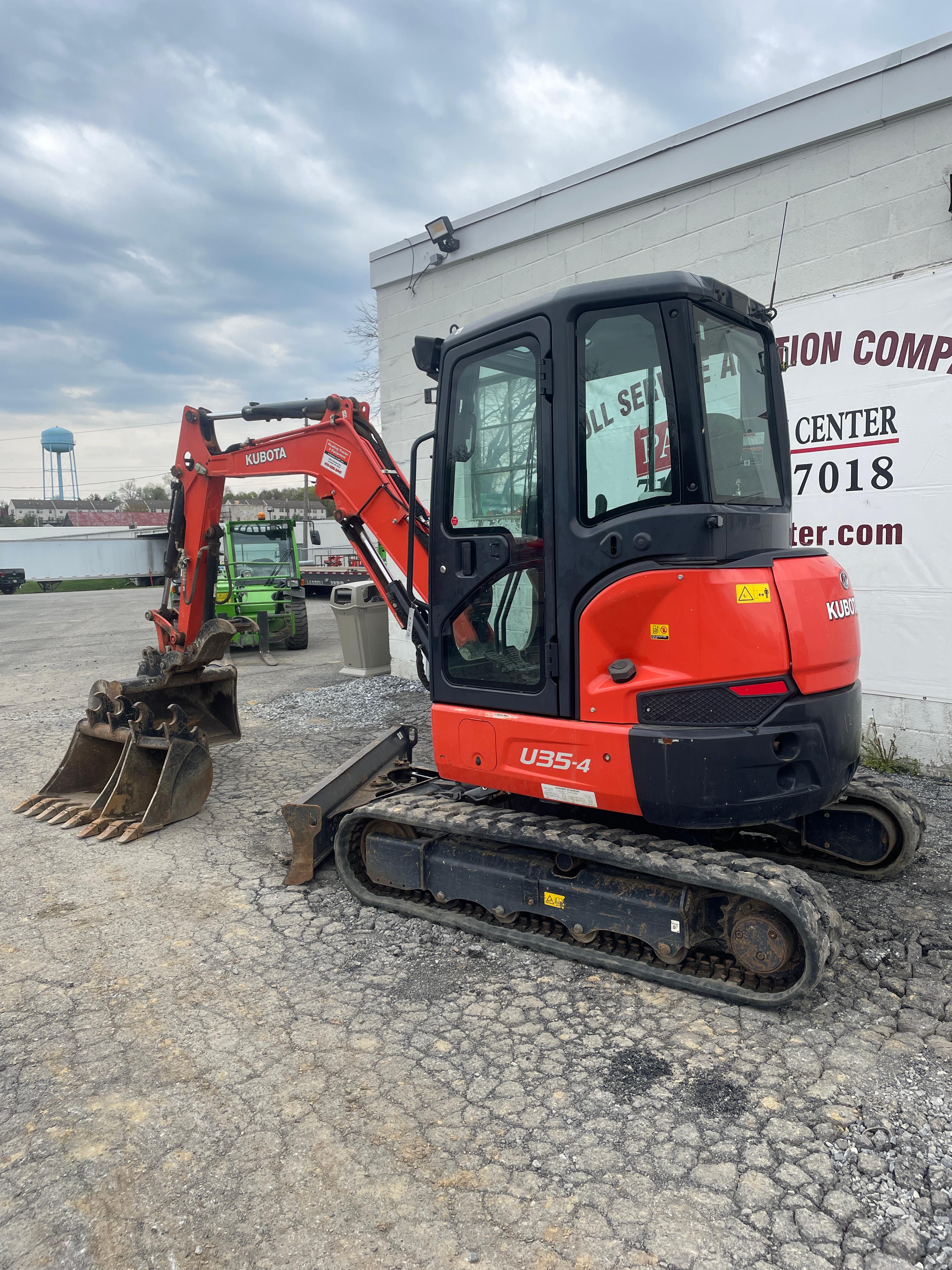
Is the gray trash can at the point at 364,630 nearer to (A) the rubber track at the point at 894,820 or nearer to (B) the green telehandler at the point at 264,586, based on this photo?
(B) the green telehandler at the point at 264,586

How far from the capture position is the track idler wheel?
3.11 meters

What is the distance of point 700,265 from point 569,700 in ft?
16.4

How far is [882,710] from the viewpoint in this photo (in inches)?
246

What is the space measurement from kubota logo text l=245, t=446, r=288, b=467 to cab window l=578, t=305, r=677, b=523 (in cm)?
308

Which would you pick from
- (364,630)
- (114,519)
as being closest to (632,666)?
(364,630)

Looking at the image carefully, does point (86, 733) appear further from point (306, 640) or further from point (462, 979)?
point (306, 640)

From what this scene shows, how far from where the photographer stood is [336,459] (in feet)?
17.8

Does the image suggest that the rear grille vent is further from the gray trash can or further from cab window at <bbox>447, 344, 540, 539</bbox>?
the gray trash can

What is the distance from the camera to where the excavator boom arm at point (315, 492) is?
5.12 metres

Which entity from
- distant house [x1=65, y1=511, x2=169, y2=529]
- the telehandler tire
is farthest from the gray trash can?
distant house [x1=65, y1=511, x2=169, y2=529]

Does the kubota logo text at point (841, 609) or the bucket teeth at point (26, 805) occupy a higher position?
the kubota logo text at point (841, 609)

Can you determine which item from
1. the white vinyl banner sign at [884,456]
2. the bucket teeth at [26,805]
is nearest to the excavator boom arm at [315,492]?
the bucket teeth at [26,805]

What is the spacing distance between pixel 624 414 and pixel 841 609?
1.25 m

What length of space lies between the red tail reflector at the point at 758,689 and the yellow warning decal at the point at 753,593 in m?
0.31
